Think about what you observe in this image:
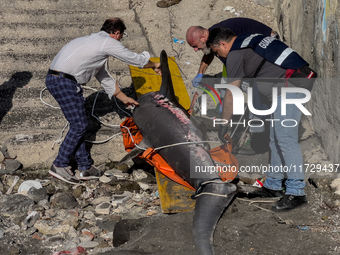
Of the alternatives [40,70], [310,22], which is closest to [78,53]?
[40,70]

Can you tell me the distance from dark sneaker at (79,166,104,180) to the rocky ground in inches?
3.5

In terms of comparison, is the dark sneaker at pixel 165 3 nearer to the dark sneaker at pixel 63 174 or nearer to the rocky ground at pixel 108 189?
the rocky ground at pixel 108 189

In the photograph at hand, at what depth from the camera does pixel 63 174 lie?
16.6ft

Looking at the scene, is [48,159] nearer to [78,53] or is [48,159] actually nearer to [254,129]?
[78,53]

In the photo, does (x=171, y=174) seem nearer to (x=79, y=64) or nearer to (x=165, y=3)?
(x=79, y=64)

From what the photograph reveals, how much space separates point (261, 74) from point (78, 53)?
6.86ft

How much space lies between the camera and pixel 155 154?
4.75 meters

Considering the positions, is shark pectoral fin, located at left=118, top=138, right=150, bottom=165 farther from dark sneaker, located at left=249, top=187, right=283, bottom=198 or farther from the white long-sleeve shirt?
dark sneaker, located at left=249, top=187, right=283, bottom=198

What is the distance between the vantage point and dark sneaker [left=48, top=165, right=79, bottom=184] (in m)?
5.04

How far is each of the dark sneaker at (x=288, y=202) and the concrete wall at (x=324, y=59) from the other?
32.3 inches

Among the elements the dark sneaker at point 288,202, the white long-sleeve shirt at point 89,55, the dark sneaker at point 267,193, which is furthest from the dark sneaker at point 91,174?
the dark sneaker at point 288,202

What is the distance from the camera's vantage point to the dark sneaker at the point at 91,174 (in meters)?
5.14

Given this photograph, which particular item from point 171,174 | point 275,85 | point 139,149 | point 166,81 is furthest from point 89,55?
point 275,85

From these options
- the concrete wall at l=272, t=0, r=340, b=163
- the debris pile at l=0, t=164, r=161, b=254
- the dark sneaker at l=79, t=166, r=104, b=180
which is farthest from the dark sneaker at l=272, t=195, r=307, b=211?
the dark sneaker at l=79, t=166, r=104, b=180
